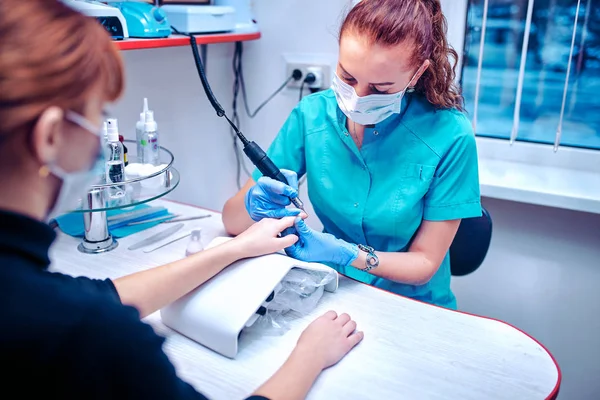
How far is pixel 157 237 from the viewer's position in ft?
4.15

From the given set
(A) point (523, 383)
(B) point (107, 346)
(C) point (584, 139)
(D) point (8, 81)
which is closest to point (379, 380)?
(A) point (523, 383)

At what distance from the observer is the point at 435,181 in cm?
118

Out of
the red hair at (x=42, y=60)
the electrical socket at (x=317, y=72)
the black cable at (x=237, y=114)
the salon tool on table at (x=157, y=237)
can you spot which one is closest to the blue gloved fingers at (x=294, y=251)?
the salon tool on table at (x=157, y=237)

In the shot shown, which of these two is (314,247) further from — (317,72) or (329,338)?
(317,72)

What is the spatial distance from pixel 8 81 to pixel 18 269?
0.57 ft

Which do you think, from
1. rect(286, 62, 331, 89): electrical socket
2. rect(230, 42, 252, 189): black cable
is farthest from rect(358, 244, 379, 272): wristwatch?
rect(230, 42, 252, 189): black cable

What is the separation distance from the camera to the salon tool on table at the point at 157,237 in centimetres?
122

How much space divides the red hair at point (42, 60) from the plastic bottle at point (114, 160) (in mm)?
693

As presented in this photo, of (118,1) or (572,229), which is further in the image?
(572,229)

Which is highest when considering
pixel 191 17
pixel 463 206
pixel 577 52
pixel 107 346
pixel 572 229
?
pixel 191 17

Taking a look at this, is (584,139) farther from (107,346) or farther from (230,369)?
(107,346)

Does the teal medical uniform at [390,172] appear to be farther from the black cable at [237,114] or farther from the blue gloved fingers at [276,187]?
the black cable at [237,114]

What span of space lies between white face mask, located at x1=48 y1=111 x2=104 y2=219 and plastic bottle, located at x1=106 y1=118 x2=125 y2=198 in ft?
1.87

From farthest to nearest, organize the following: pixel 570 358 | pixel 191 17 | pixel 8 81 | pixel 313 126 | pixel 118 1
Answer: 1. pixel 570 358
2. pixel 191 17
3. pixel 118 1
4. pixel 313 126
5. pixel 8 81
